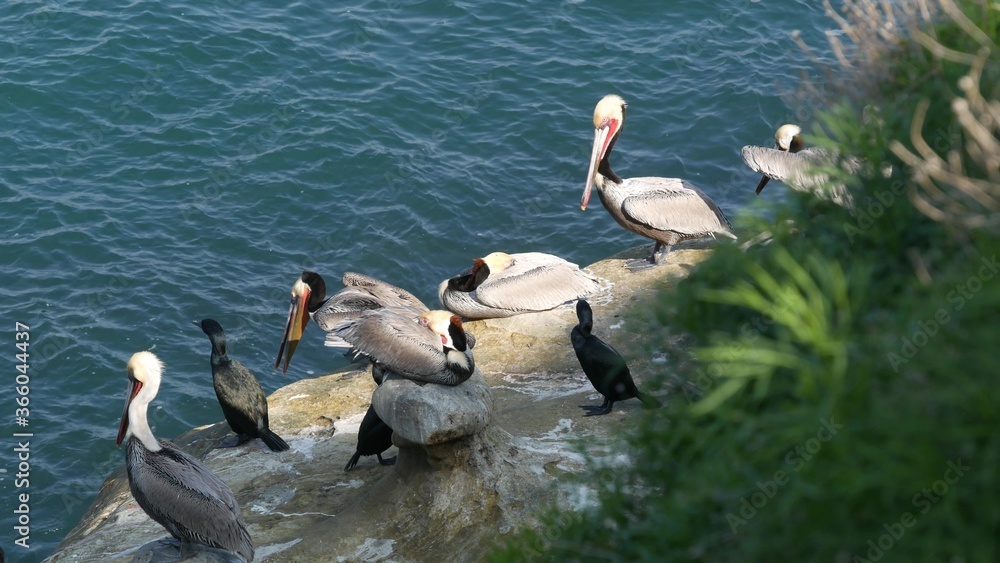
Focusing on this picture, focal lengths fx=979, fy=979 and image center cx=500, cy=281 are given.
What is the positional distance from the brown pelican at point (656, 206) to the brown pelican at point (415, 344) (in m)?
3.28

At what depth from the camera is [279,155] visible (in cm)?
1294

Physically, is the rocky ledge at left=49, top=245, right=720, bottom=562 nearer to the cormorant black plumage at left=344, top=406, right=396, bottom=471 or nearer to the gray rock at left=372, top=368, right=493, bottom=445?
the gray rock at left=372, top=368, right=493, bottom=445

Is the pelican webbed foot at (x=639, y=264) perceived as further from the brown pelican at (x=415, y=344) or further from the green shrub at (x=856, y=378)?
the green shrub at (x=856, y=378)

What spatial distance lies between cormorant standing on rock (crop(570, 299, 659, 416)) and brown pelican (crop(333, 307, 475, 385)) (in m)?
0.91

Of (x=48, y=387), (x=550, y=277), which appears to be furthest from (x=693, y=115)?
(x=48, y=387)

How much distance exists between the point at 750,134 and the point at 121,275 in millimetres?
8409

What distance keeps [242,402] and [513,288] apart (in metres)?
3.15

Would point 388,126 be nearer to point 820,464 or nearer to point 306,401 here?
point 306,401

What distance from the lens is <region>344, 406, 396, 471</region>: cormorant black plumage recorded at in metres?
6.93

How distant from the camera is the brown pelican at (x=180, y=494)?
6016mm

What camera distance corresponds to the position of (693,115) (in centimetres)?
1397

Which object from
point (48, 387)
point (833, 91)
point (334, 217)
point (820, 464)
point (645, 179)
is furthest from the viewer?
point (334, 217)

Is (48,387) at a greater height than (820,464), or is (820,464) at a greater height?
(820,464)

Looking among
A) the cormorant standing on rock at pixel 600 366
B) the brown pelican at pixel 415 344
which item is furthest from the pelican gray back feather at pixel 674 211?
the brown pelican at pixel 415 344
